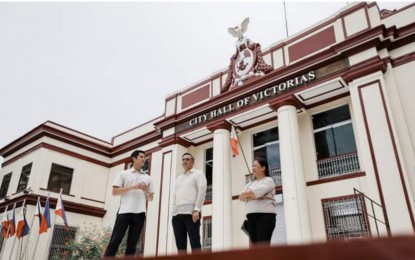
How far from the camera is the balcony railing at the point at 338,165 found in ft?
29.7

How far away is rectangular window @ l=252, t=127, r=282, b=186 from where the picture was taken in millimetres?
10680

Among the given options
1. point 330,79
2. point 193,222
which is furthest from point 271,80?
point 193,222

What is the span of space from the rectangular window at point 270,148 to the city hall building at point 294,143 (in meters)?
0.04

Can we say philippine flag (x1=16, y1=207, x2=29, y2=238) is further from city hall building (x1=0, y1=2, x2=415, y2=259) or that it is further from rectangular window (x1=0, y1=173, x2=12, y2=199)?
rectangular window (x1=0, y1=173, x2=12, y2=199)

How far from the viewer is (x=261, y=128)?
38.4 ft

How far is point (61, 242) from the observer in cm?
1380

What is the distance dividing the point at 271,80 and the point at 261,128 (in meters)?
1.86

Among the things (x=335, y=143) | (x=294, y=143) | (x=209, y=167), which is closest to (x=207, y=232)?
(x=209, y=167)

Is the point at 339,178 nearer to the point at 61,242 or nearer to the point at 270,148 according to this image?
the point at 270,148

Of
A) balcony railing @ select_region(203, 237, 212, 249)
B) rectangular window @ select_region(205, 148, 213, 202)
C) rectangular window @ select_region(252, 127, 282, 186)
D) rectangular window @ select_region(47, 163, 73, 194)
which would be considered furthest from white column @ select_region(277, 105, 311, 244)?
rectangular window @ select_region(47, 163, 73, 194)

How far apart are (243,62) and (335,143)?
14.7 feet

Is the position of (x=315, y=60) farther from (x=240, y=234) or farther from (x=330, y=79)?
(x=240, y=234)

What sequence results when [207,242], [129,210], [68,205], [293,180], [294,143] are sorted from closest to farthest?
1. [129,210]
2. [293,180]
3. [294,143]
4. [207,242]
5. [68,205]

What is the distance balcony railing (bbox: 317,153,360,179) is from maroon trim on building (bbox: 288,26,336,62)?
11.7 feet
